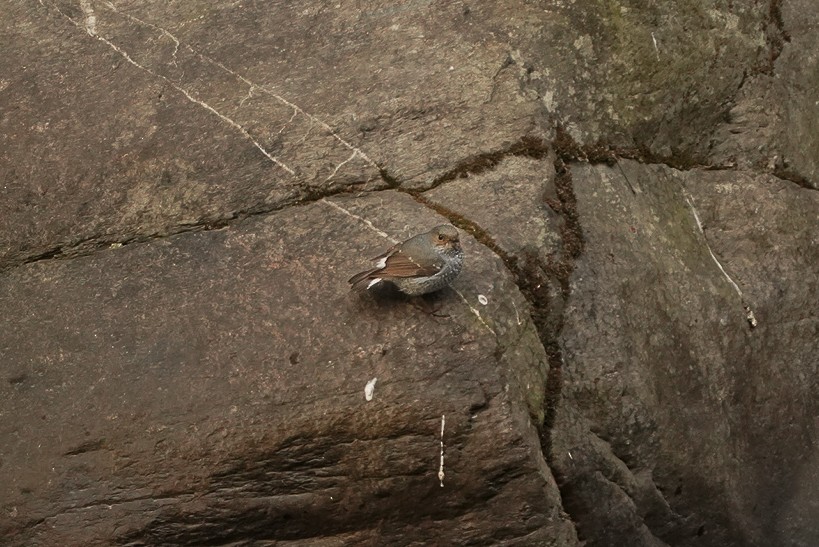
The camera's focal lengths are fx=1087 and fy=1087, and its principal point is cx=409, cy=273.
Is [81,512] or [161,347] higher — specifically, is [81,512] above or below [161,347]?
below

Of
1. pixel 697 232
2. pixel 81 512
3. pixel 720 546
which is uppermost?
pixel 697 232

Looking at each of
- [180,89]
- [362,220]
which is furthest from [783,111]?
[180,89]

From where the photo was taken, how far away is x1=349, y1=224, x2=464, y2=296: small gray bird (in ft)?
16.9

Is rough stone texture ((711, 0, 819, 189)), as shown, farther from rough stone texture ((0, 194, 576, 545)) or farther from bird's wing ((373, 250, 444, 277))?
bird's wing ((373, 250, 444, 277))

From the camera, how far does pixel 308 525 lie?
5383mm

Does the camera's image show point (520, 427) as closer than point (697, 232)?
Yes

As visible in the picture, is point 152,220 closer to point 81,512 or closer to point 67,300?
point 67,300

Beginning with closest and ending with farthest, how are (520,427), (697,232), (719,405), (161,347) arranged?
(520,427) < (161,347) < (719,405) < (697,232)

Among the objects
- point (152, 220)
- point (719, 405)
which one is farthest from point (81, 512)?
point (719, 405)

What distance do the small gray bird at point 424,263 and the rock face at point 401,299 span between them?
160 mm

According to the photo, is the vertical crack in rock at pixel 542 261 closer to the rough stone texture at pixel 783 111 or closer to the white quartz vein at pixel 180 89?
the white quartz vein at pixel 180 89

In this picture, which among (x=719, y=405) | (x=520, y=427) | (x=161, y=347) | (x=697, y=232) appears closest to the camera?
(x=520, y=427)

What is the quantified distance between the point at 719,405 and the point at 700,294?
24.9 inches

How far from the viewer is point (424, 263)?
5.14 m
